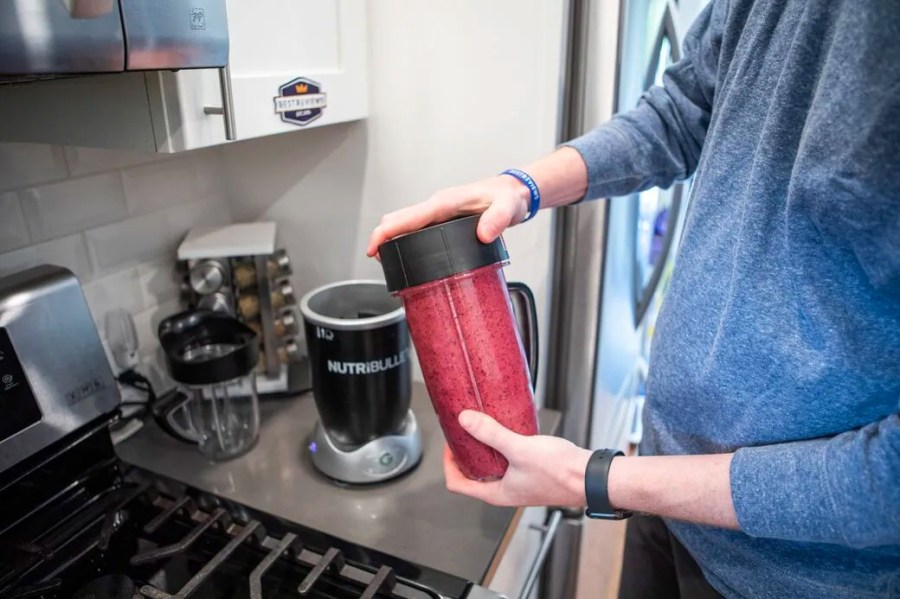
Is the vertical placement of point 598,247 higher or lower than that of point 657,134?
lower

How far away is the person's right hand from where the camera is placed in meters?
0.68

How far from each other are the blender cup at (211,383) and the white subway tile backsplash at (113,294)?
157mm

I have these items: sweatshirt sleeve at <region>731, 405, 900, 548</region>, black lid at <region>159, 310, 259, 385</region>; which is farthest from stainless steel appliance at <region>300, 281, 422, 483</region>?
sweatshirt sleeve at <region>731, 405, 900, 548</region>

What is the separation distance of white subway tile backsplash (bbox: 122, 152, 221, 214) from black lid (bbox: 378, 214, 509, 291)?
650mm

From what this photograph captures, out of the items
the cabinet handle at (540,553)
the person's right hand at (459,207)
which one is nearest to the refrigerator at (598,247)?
the cabinet handle at (540,553)

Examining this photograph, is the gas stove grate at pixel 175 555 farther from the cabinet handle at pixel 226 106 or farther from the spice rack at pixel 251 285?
the cabinet handle at pixel 226 106

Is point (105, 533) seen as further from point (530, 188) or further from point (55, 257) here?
point (530, 188)

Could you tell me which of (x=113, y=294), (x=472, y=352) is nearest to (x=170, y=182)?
(x=113, y=294)

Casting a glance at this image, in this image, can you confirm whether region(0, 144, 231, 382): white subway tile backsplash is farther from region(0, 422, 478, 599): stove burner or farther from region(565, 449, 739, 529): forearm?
region(565, 449, 739, 529): forearm

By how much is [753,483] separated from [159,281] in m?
0.98

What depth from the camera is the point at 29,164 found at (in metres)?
0.89

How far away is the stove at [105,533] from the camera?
708mm

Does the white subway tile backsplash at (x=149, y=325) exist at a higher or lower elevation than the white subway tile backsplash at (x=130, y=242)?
lower

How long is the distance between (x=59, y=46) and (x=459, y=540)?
2.22 feet
